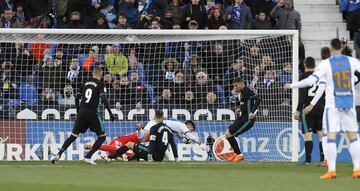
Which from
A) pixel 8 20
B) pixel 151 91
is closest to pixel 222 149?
pixel 151 91

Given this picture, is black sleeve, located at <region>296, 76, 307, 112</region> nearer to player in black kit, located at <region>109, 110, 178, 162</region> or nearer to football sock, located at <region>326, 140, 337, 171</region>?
player in black kit, located at <region>109, 110, 178, 162</region>

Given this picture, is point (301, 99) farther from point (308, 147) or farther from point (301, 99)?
point (308, 147)

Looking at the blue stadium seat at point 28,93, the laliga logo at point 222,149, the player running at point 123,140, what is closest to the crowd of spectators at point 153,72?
the blue stadium seat at point 28,93

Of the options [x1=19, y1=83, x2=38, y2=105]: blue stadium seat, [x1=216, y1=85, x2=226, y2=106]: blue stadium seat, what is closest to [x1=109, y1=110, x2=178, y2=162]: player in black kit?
[x1=216, y1=85, x2=226, y2=106]: blue stadium seat

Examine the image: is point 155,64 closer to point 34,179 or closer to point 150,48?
point 150,48

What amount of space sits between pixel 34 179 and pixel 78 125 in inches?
196

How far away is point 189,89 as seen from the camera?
976 inches

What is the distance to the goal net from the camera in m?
24.3

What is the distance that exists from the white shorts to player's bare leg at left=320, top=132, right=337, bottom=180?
124 mm

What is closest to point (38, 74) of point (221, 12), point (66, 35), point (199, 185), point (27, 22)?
point (66, 35)

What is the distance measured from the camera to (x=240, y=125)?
22859 millimetres

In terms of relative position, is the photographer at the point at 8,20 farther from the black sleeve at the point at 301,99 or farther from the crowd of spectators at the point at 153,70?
the black sleeve at the point at 301,99

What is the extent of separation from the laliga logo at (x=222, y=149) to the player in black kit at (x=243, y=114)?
1.76m

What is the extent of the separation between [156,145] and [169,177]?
5.66m
